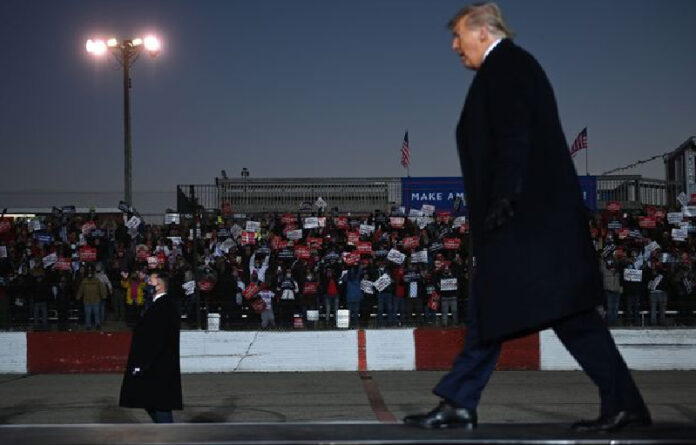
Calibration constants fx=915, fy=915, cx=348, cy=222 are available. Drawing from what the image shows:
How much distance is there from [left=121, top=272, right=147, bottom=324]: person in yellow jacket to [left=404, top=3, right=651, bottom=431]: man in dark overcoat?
15.2 meters

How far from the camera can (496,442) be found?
2887 mm

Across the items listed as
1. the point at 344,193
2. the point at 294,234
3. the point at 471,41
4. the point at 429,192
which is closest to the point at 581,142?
the point at 429,192

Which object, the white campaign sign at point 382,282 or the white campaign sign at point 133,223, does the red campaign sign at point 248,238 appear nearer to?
the white campaign sign at point 133,223

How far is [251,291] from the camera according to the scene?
17797 mm

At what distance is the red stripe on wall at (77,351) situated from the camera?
15344 millimetres

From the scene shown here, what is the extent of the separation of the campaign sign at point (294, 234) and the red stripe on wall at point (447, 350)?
18.8 ft

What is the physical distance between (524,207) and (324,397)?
29.1 feet

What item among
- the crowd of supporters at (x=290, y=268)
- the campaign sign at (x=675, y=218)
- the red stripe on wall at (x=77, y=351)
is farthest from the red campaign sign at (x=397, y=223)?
the red stripe on wall at (x=77, y=351)

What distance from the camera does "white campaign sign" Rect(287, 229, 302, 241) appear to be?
20406mm

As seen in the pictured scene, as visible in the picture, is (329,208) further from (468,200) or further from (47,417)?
(468,200)

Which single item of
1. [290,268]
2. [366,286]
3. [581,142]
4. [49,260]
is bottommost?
[366,286]

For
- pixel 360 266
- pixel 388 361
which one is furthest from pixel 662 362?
pixel 360 266

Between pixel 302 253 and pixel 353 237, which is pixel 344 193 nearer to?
pixel 353 237

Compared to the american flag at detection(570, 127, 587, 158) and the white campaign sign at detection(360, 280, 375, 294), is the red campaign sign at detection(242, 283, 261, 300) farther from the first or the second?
the american flag at detection(570, 127, 587, 158)
